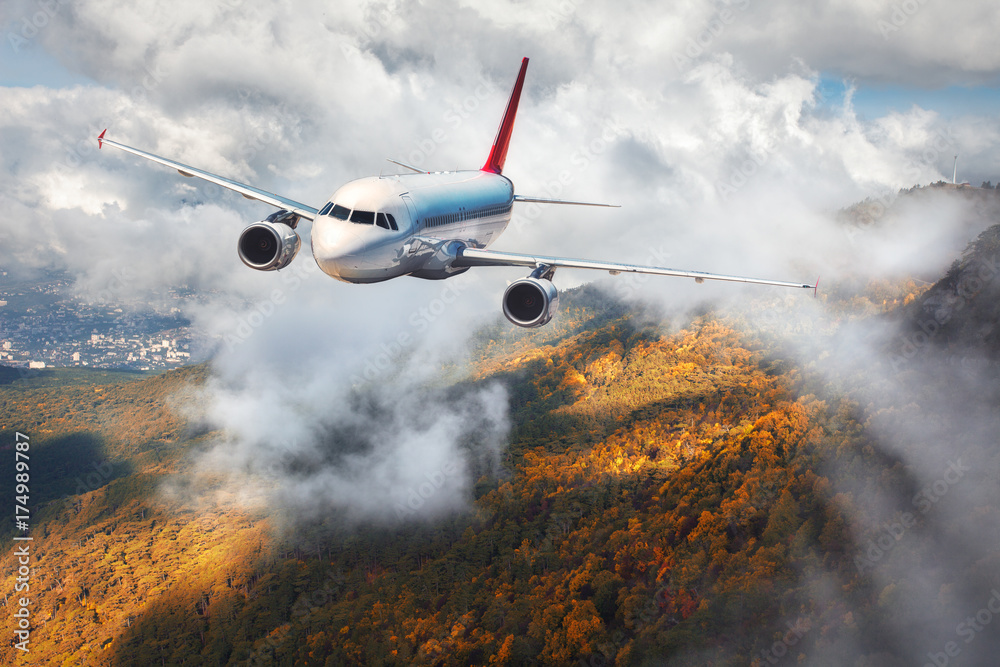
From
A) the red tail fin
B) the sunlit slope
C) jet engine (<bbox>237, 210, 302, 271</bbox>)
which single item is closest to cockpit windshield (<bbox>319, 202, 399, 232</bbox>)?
jet engine (<bbox>237, 210, 302, 271</bbox>)

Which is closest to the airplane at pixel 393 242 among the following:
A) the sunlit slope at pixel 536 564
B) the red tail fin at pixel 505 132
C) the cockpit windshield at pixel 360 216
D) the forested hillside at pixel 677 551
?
the cockpit windshield at pixel 360 216

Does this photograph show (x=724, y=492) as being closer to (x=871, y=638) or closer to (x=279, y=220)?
(x=871, y=638)

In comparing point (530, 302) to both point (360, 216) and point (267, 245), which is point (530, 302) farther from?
point (267, 245)

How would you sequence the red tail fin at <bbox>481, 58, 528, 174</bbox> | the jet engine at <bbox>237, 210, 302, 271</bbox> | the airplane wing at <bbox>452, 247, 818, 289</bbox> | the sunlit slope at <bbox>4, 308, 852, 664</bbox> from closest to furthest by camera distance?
1. the airplane wing at <bbox>452, 247, 818, 289</bbox>
2. the jet engine at <bbox>237, 210, 302, 271</bbox>
3. the red tail fin at <bbox>481, 58, 528, 174</bbox>
4. the sunlit slope at <bbox>4, 308, 852, 664</bbox>

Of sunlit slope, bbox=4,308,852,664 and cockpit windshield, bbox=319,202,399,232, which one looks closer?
cockpit windshield, bbox=319,202,399,232

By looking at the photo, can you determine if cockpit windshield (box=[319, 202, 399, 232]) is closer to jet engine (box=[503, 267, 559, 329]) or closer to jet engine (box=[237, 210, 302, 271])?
jet engine (box=[237, 210, 302, 271])

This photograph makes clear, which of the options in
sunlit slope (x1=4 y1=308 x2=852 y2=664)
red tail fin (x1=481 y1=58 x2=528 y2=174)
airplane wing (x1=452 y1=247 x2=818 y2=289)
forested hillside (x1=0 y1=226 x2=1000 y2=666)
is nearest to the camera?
airplane wing (x1=452 y1=247 x2=818 y2=289)

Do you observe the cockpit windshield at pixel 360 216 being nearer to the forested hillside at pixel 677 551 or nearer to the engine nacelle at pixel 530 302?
the engine nacelle at pixel 530 302
